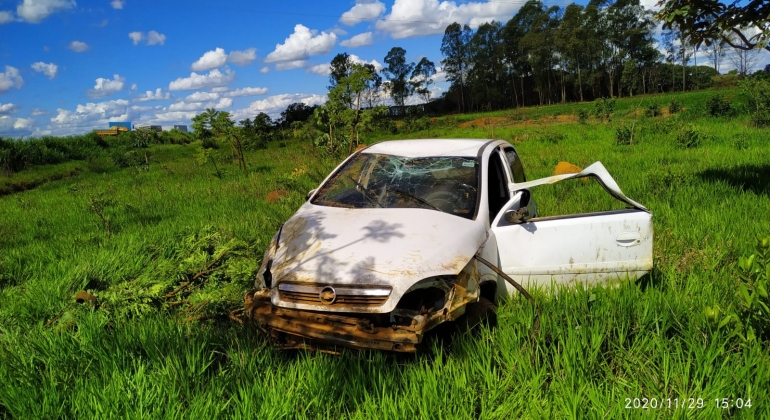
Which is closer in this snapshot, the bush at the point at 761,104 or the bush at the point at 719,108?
the bush at the point at 761,104

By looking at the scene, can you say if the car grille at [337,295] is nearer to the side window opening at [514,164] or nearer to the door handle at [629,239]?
the door handle at [629,239]

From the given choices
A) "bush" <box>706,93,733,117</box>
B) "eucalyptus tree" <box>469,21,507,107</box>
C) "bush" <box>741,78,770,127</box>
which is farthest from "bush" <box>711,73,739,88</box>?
"bush" <box>741,78,770,127</box>

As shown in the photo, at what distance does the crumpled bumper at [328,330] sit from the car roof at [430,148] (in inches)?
78.5

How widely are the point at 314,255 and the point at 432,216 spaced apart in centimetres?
96

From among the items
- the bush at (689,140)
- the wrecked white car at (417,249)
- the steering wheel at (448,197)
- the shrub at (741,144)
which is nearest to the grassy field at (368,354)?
the wrecked white car at (417,249)

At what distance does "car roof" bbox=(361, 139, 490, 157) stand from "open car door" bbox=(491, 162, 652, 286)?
106 centimetres

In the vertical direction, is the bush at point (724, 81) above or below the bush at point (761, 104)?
above

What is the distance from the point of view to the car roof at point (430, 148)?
4.24 m

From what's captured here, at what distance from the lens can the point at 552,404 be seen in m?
2.38

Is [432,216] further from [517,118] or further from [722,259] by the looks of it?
[517,118]

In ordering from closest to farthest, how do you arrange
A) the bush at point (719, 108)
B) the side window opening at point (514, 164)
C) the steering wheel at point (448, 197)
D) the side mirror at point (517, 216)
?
the side mirror at point (517, 216) → the steering wheel at point (448, 197) → the side window opening at point (514, 164) → the bush at point (719, 108)

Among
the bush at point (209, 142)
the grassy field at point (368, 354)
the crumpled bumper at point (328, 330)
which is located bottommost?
the grassy field at point (368, 354)

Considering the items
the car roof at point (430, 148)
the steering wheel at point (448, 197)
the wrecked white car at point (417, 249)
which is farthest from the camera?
the car roof at point (430, 148)

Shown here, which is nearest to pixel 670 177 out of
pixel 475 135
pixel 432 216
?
pixel 432 216
